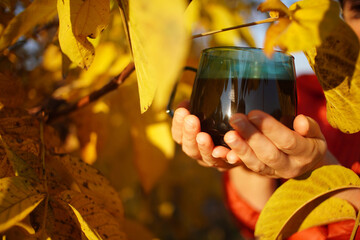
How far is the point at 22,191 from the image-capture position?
0.38 m

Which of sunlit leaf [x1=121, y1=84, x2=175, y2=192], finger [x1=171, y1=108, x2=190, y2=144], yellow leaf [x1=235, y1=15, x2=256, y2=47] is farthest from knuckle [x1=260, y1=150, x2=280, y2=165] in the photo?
yellow leaf [x1=235, y1=15, x2=256, y2=47]

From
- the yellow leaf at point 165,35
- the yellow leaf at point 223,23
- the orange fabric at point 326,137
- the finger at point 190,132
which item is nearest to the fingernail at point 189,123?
the finger at point 190,132

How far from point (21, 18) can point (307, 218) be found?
43cm

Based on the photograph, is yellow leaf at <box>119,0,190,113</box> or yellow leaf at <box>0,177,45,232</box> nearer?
yellow leaf at <box>119,0,190,113</box>

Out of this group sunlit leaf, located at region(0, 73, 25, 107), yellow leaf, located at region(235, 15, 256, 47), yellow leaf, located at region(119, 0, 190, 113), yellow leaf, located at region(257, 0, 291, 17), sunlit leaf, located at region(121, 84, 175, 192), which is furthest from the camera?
yellow leaf, located at region(235, 15, 256, 47)

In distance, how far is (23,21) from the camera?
1.54 ft

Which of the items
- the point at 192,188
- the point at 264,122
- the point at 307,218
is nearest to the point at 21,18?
the point at 264,122

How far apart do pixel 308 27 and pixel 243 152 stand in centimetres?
19

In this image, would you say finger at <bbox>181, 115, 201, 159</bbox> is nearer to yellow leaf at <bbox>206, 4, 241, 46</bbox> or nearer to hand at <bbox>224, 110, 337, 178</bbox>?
hand at <bbox>224, 110, 337, 178</bbox>

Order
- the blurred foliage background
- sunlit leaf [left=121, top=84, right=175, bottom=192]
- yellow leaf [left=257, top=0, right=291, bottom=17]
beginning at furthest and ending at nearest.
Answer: sunlit leaf [left=121, top=84, right=175, bottom=192], the blurred foliage background, yellow leaf [left=257, top=0, right=291, bottom=17]

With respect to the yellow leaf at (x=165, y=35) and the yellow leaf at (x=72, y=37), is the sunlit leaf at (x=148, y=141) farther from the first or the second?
the yellow leaf at (x=165, y=35)

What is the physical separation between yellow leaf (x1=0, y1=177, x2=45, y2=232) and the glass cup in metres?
0.22

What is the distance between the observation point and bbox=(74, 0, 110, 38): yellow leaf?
1.29ft

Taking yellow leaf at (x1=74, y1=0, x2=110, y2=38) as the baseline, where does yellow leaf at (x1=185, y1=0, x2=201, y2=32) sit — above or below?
below
